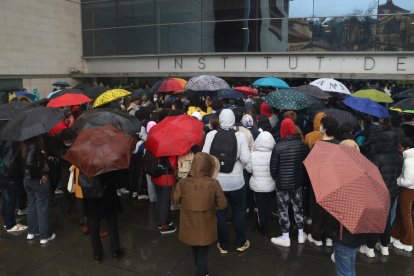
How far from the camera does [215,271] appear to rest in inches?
173

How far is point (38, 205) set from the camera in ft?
16.5

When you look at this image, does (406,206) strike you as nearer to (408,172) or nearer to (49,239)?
(408,172)

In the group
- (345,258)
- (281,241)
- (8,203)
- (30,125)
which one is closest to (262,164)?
(281,241)

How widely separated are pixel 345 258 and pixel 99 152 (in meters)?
2.91

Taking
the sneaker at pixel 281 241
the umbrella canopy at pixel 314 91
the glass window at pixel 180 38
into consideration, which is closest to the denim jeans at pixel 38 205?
the sneaker at pixel 281 241

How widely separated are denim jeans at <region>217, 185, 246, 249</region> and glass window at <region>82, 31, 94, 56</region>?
18049 mm

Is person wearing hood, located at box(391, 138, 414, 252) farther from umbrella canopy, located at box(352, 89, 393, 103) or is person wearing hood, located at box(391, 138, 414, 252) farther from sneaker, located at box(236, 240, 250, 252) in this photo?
umbrella canopy, located at box(352, 89, 393, 103)

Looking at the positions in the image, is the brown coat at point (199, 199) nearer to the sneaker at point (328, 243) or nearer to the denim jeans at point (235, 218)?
the denim jeans at point (235, 218)

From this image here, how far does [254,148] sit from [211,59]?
500 inches

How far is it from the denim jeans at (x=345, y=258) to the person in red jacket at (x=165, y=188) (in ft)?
8.48

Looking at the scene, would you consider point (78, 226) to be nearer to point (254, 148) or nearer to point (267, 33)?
point (254, 148)

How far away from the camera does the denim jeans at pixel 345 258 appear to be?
334 centimetres

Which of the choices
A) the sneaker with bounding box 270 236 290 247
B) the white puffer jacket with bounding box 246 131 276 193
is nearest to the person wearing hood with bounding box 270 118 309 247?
the white puffer jacket with bounding box 246 131 276 193

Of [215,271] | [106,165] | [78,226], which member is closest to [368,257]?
[215,271]
